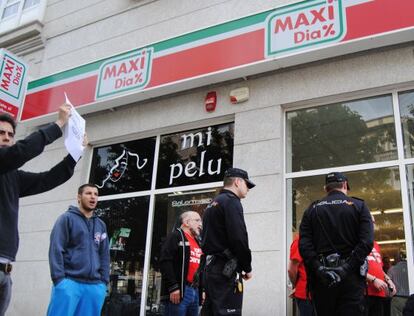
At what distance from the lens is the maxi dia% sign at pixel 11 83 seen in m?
9.38

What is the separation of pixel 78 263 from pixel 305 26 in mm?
4390

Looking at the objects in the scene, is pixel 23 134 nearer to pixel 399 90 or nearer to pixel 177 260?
pixel 177 260

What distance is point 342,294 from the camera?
4.14 meters

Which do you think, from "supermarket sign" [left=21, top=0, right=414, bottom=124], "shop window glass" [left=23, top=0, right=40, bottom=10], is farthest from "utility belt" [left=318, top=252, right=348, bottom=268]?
"shop window glass" [left=23, top=0, right=40, bottom=10]

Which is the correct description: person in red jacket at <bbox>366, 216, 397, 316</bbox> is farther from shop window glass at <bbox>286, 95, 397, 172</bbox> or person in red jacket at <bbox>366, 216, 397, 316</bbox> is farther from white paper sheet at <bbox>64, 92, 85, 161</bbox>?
white paper sheet at <bbox>64, 92, 85, 161</bbox>

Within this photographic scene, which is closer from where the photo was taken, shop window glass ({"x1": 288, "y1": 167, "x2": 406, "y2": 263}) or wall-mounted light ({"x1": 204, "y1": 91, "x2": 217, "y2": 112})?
A: shop window glass ({"x1": 288, "y1": 167, "x2": 406, "y2": 263})

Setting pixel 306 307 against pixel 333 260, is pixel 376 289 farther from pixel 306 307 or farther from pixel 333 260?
pixel 333 260

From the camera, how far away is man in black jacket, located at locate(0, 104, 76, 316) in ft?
10.2

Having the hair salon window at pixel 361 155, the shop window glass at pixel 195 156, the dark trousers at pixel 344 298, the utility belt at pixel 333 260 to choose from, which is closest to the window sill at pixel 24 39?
the shop window glass at pixel 195 156

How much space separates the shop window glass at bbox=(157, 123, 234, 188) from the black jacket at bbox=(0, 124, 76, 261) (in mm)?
3994

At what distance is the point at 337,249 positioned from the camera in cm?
425

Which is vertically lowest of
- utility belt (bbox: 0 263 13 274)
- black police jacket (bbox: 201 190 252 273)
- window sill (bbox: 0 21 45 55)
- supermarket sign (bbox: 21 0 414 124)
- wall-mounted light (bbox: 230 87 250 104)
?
utility belt (bbox: 0 263 13 274)

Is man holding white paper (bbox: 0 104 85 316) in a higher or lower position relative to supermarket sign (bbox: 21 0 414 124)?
lower

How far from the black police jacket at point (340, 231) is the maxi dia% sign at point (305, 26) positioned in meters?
2.74
